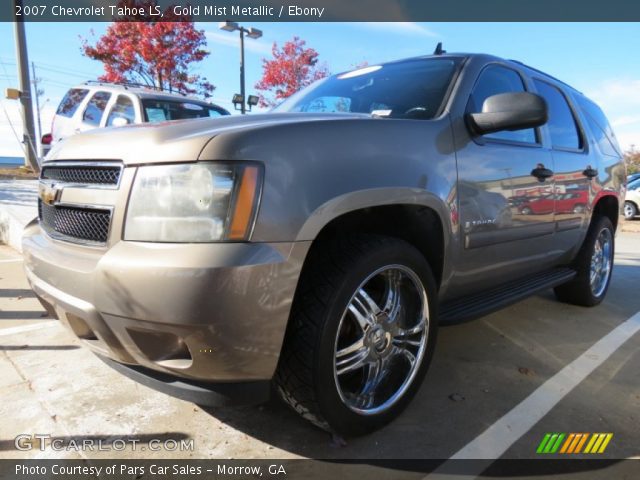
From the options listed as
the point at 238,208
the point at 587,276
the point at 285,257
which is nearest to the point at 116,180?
the point at 238,208

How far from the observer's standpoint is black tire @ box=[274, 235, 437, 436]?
179cm

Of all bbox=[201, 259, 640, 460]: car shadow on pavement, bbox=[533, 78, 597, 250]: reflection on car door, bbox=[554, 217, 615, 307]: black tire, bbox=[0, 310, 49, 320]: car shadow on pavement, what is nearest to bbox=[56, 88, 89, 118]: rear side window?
bbox=[0, 310, 49, 320]: car shadow on pavement

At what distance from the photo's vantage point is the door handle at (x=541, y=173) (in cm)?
302

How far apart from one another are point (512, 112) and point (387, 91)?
0.77 meters

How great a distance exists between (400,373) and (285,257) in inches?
41.6

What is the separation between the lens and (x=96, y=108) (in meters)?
8.34

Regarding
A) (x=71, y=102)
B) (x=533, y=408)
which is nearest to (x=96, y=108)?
(x=71, y=102)

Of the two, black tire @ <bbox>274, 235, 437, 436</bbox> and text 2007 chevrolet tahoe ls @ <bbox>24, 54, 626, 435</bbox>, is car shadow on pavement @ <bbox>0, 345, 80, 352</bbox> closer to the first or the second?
text 2007 chevrolet tahoe ls @ <bbox>24, 54, 626, 435</bbox>

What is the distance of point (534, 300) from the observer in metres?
4.55

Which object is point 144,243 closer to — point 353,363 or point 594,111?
point 353,363

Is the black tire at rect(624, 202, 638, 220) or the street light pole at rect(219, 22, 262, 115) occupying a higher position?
the street light pole at rect(219, 22, 262, 115)

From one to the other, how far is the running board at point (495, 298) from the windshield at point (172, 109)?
18.9ft

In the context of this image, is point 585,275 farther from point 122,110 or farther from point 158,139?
point 122,110

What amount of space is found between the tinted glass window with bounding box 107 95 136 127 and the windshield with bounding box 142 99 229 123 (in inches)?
11.4
